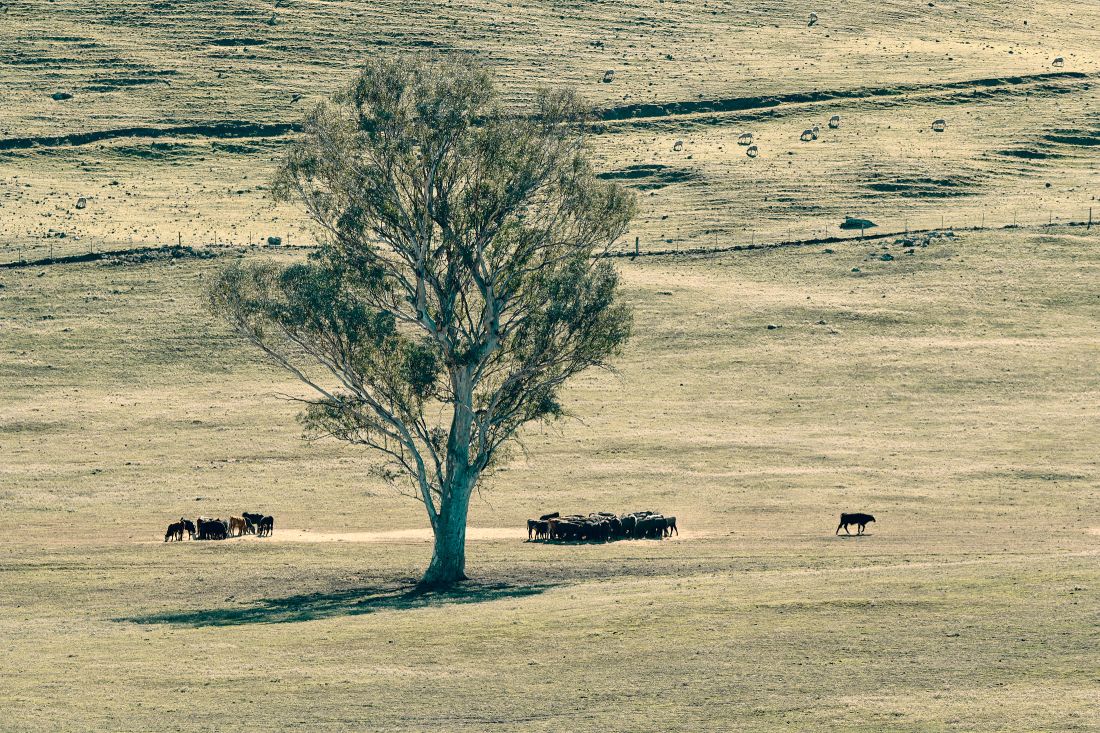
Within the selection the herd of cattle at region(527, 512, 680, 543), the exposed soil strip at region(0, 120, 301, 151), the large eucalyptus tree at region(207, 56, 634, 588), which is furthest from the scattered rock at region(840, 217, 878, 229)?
the large eucalyptus tree at region(207, 56, 634, 588)

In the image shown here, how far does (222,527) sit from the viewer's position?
62.7m

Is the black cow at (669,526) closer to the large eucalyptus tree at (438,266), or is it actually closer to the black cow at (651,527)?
the black cow at (651,527)

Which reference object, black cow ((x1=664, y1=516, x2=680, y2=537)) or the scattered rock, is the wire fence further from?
black cow ((x1=664, y1=516, x2=680, y2=537))

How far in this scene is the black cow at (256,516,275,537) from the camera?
63.4 meters

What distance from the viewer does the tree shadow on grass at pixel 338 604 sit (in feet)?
151

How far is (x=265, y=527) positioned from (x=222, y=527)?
70.6 inches

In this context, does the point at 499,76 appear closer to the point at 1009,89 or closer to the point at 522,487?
the point at 1009,89

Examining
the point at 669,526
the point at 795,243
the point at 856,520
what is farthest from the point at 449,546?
the point at 795,243

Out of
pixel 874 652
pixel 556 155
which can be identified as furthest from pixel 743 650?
pixel 556 155

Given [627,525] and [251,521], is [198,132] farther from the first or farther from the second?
[627,525]

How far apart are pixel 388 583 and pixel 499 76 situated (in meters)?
120

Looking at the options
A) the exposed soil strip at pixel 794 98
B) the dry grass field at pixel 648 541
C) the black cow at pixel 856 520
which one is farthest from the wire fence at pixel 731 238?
the black cow at pixel 856 520

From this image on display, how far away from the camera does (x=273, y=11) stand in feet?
618

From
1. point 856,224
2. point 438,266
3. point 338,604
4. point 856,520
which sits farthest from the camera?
point 856,224
